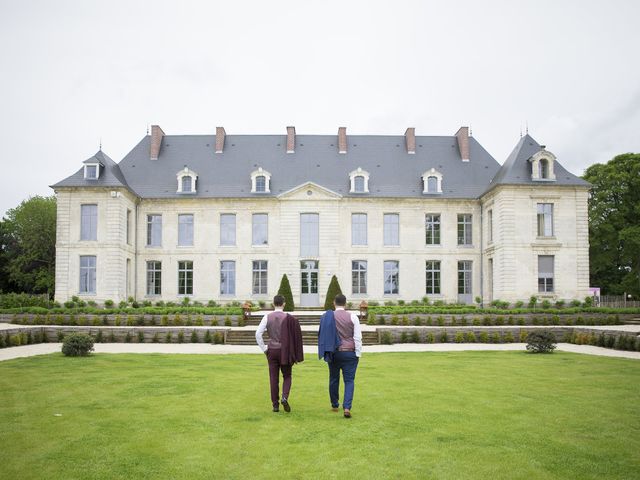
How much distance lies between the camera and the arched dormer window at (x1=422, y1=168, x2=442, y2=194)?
33.1 m

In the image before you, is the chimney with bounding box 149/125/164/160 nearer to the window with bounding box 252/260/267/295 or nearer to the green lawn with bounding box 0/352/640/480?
the window with bounding box 252/260/267/295

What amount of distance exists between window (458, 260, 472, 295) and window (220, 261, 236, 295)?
12.1 meters

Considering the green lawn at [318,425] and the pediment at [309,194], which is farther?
the pediment at [309,194]

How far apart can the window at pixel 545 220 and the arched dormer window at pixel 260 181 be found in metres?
14.0

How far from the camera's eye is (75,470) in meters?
5.77

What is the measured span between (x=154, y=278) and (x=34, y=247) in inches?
759

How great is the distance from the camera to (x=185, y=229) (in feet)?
109

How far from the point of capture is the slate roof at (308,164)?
109 ft

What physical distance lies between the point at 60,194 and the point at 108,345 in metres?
14.2

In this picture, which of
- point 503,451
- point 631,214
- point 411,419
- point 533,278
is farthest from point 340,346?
point 631,214

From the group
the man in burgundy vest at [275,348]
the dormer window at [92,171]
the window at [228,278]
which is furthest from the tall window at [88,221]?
the man in burgundy vest at [275,348]

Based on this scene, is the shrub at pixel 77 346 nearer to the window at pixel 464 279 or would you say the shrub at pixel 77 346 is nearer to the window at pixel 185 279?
the window at pixel 185 279

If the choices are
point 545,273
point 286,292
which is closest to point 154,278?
point 286,292

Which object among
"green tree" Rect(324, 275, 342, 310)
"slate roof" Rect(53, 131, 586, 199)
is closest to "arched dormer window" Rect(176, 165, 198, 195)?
"slate roof" Rect(53, 131, 586, 199)
